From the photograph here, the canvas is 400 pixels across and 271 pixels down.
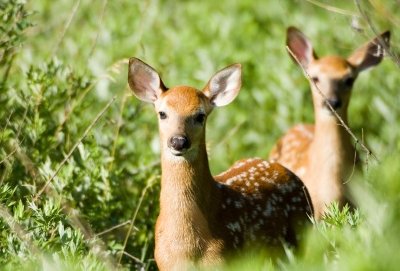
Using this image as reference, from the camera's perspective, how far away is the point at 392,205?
3715 millimetres

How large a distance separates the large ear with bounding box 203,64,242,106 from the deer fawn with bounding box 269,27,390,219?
88 cm

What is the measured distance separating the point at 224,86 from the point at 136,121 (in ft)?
4.19

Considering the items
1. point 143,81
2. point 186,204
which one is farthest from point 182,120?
point 143,81

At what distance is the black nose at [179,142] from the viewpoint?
18.5 ft

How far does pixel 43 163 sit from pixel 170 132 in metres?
1.03

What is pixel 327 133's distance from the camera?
7586mm

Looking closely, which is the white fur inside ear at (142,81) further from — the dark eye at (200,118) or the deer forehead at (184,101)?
the dark eye at (200,118)

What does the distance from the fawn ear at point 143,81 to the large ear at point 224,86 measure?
0.28 m

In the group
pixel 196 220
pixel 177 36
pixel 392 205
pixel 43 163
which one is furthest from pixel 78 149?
pixel 177 36

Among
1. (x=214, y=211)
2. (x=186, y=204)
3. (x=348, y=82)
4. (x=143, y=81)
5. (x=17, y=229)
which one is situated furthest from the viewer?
(x=348, y=82)

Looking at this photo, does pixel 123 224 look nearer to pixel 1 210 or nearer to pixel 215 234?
pixel 215 234

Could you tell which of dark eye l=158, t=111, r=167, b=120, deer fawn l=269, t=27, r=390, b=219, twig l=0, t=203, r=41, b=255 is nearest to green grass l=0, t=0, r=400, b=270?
twig l=0, t=203, r=41, b=255

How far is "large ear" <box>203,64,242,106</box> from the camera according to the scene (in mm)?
6363

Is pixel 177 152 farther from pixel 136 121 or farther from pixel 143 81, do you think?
pixel 136 121
